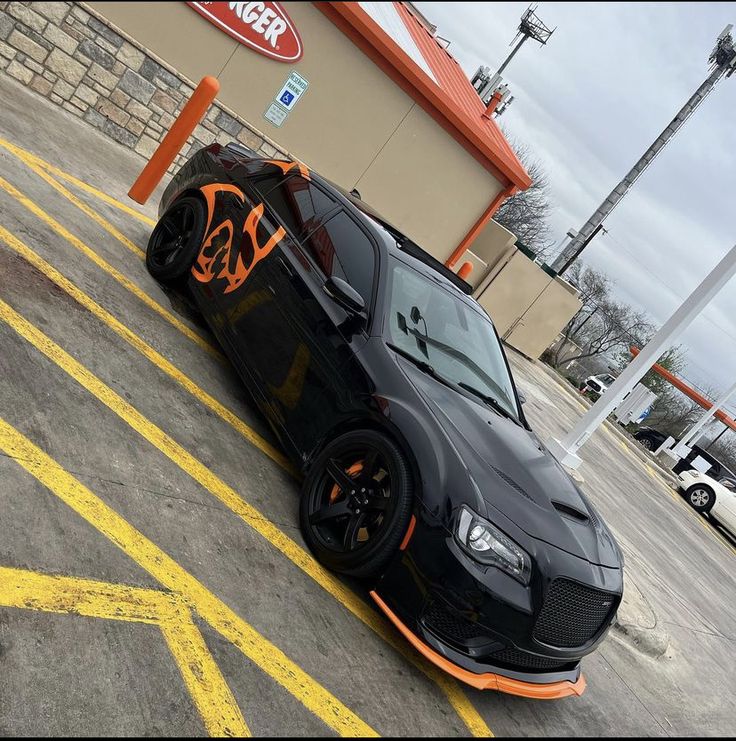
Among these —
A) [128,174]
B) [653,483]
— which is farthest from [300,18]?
[653,483]

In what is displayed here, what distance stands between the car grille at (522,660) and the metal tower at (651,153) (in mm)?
27843

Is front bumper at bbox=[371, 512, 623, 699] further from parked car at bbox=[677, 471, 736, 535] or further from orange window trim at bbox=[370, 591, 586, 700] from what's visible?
parked car at bbox=[677, 471, 736, 535]

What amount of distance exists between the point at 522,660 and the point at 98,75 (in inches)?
348

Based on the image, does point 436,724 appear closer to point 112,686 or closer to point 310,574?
point 310,574

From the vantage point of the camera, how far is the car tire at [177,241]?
5461mm

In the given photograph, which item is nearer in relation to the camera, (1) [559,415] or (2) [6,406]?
(2) [6,406]

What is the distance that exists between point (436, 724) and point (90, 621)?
1.67 meters

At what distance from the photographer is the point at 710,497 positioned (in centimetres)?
1622

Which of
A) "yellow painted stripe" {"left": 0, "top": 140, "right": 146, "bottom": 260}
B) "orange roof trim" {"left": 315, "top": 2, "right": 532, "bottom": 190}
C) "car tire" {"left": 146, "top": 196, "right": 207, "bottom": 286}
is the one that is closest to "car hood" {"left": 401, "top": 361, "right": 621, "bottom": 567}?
"car tire" {"left": 146, "top": 196, "right": 207, "bottom": 286}

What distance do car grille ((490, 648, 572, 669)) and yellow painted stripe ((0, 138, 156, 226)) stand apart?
18.5 feet

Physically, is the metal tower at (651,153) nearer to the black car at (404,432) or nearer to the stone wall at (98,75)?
the stone wall at (98,75)

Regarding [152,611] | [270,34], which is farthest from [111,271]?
[270,34]

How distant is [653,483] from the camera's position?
16.4 m

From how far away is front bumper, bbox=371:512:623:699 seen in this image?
3232 millimetres
